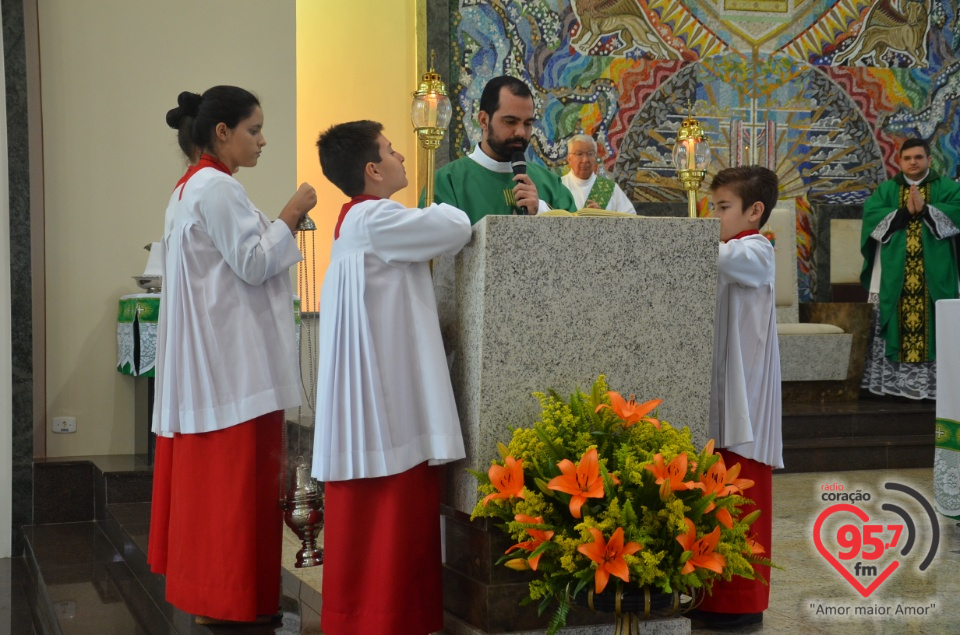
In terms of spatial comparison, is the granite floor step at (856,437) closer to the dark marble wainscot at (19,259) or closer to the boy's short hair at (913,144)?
the boy's short hair at (913,144)

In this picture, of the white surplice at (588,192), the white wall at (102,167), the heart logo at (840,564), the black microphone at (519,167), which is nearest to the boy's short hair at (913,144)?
the white surplice at (588,192)

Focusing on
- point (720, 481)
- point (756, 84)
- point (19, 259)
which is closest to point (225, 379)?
point (720, 481)

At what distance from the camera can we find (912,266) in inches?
326

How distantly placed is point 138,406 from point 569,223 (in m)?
4.15

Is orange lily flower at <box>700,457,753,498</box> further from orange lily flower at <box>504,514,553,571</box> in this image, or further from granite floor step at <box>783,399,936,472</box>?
granite floor step at <box>783,399,936,472</box>

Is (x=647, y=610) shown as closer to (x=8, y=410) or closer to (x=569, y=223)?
(x=569, y=223)

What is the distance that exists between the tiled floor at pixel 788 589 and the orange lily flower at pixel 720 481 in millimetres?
982

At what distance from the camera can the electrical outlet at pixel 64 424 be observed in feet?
19.3

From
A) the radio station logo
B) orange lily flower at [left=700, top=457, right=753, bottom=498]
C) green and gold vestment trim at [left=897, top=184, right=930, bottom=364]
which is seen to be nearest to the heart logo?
the radio station logo

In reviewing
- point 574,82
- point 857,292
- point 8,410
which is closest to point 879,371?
point 857,292

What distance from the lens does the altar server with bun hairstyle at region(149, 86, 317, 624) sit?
10.2 feet

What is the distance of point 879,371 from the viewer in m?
8.41

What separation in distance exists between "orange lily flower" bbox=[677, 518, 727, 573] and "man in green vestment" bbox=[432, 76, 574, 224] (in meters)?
1.59

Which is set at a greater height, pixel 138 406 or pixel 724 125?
pixel 724 125
